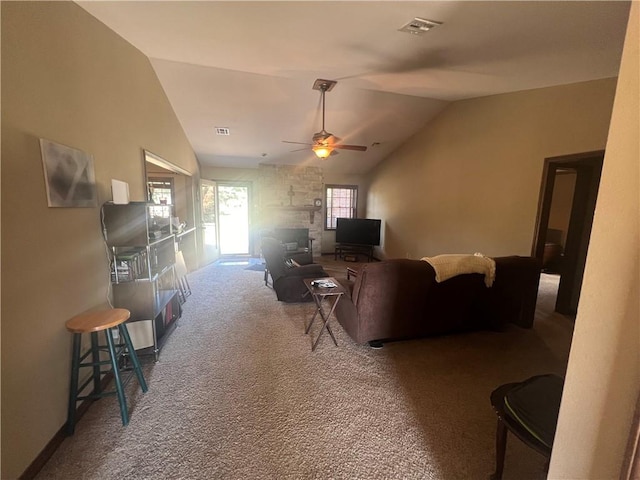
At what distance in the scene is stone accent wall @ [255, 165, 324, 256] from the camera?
677 cm

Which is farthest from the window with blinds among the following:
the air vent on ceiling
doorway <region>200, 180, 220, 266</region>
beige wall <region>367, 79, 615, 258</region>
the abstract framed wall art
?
the abstract framed wall art

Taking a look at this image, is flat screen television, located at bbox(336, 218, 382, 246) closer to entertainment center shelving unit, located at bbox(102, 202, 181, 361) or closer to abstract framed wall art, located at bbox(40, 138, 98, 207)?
entertainment center shelving unit, located at bbox(102, 202, 181, 361)

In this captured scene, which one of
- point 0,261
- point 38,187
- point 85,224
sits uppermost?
point 38,187

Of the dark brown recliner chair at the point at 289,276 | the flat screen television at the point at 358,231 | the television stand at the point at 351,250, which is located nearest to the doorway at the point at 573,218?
the dark brown recliner chair at the point at 289,276

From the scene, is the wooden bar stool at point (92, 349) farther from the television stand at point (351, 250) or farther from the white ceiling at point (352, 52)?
the television stand at point (351, 250)

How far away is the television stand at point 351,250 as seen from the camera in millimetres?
7141

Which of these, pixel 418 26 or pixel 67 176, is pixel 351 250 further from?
pixel 67 176

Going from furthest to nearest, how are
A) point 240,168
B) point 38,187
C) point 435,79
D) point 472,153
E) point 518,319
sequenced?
1. point 240,168
2. point 472,153
3. point 435,79
4. point 518,319
5. point 38,187

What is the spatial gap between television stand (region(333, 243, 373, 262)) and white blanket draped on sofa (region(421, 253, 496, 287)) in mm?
4454

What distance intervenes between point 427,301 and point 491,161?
2587 mm

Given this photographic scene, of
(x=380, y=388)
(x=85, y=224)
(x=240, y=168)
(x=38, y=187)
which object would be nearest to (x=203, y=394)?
(x=380, y=388)

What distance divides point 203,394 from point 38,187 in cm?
173

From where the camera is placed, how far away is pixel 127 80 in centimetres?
254

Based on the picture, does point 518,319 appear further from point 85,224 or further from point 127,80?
point 127,80
